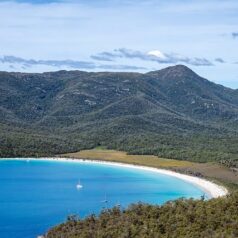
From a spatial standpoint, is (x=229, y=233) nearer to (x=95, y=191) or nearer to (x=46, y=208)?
(x=46, y=208)

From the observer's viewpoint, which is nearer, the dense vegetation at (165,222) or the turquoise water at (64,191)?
the dense vegetation at (165,222)

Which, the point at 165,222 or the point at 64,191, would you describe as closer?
the point at 165,222

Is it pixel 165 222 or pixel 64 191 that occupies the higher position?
pixel 165 222

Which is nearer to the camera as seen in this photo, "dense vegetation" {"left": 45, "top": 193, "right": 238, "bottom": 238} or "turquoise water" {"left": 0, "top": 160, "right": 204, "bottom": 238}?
"dense vegetation" {"left": 45, "top": 193, "right": 238, "bottom": 238}

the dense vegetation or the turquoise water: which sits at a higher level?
the dense vegetation

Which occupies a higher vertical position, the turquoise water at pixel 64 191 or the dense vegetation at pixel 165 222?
the dense vegetation at pixel 165 222
